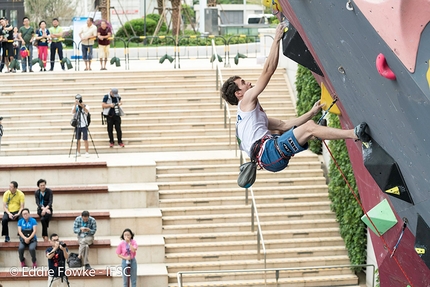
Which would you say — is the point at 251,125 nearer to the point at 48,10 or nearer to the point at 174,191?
the point at 174,191

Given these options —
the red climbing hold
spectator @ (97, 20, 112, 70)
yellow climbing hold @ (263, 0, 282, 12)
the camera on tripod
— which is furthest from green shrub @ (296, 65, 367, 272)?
the red climbing hold

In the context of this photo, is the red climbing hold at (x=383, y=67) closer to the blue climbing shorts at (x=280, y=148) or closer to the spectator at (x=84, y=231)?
the blue climbing shorts at (x=280, y=148)

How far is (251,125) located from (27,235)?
9665mm

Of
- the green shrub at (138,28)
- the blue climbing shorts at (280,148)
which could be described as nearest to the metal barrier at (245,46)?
the green shrub at (138,28)

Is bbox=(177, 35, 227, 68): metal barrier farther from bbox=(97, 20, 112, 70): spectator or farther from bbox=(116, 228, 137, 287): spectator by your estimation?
bbox=(116, 228, 137, 287): spectator

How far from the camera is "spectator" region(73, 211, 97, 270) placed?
57.1 feet

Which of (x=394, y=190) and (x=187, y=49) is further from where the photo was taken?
(x=187, y=49)

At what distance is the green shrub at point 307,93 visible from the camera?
21.5m

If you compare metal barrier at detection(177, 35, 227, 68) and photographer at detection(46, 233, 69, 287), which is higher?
photographer at detection(46, 233, 69, 287)

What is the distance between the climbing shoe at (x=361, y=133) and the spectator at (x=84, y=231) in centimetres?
987

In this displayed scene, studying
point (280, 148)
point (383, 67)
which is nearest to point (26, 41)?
point (280, 148)

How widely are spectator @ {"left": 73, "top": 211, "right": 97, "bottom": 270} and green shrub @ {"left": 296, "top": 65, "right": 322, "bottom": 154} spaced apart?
6.28 m

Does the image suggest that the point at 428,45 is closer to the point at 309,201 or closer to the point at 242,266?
the point at 242,266

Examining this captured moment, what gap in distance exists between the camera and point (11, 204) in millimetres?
17922
